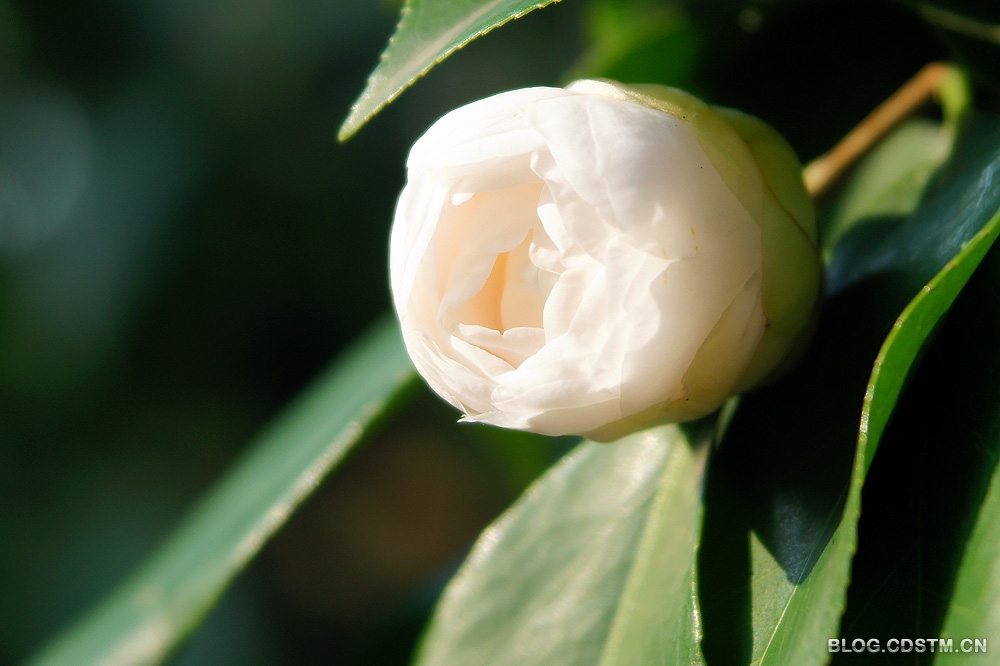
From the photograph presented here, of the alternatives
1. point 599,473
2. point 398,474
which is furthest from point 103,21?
point 599,473

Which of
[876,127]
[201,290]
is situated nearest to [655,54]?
[876,127]

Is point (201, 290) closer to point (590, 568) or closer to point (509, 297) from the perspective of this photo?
point (590, 568)

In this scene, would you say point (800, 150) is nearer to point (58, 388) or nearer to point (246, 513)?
point (246, 513)

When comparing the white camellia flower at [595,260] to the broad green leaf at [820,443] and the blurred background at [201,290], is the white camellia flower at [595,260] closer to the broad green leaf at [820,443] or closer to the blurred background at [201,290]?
the broad green leaf at [820,443]

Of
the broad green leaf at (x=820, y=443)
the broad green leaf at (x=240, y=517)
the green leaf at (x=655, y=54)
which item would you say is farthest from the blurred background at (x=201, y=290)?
the broad green leaf at (x=820, y=443)

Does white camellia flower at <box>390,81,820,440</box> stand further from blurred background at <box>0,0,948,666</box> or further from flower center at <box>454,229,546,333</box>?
blurred background at <box>0,0,948,666</box>
